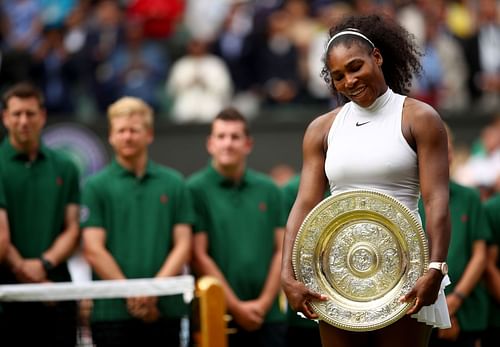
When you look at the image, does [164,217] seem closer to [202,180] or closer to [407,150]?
[202,180]

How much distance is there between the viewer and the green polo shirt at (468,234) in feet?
28.3

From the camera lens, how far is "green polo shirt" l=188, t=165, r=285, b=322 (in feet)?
28.6

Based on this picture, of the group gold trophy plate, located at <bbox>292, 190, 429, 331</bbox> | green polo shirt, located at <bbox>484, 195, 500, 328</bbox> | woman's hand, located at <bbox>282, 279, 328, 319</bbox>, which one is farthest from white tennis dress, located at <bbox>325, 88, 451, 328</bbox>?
green polo shirt, located at <bbox>484, 195, 500, 328</bbox>

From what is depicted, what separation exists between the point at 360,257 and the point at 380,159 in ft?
1.48

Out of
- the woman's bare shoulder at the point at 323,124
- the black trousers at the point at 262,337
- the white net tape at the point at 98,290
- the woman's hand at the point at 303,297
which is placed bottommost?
the black trousers at the point at 262,337

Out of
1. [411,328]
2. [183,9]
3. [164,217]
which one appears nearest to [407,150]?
[411,328]

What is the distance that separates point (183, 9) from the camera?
16.5m

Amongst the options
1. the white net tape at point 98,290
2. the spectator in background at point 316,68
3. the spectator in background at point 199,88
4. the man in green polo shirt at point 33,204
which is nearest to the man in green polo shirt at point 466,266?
the white net tape at point 98,290

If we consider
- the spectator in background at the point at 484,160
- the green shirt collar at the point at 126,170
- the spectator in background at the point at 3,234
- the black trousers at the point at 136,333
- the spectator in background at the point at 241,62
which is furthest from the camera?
the spectator in background at the point at 241,62

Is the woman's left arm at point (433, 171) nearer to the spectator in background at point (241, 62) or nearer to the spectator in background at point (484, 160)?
the spectator in background at point (484, 160)

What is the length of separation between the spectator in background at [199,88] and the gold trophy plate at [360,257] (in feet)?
29.8

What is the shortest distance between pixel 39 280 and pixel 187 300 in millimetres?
1080

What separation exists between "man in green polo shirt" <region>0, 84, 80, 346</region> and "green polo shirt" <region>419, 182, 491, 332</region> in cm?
254

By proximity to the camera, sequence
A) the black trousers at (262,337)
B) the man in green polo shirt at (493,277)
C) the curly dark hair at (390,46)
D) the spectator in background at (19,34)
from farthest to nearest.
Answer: the spectator in background at (19,34) < the man in green polo shirt at (493,277) < the black trousers at (262,337) < the curly dark hair at (390,46)
